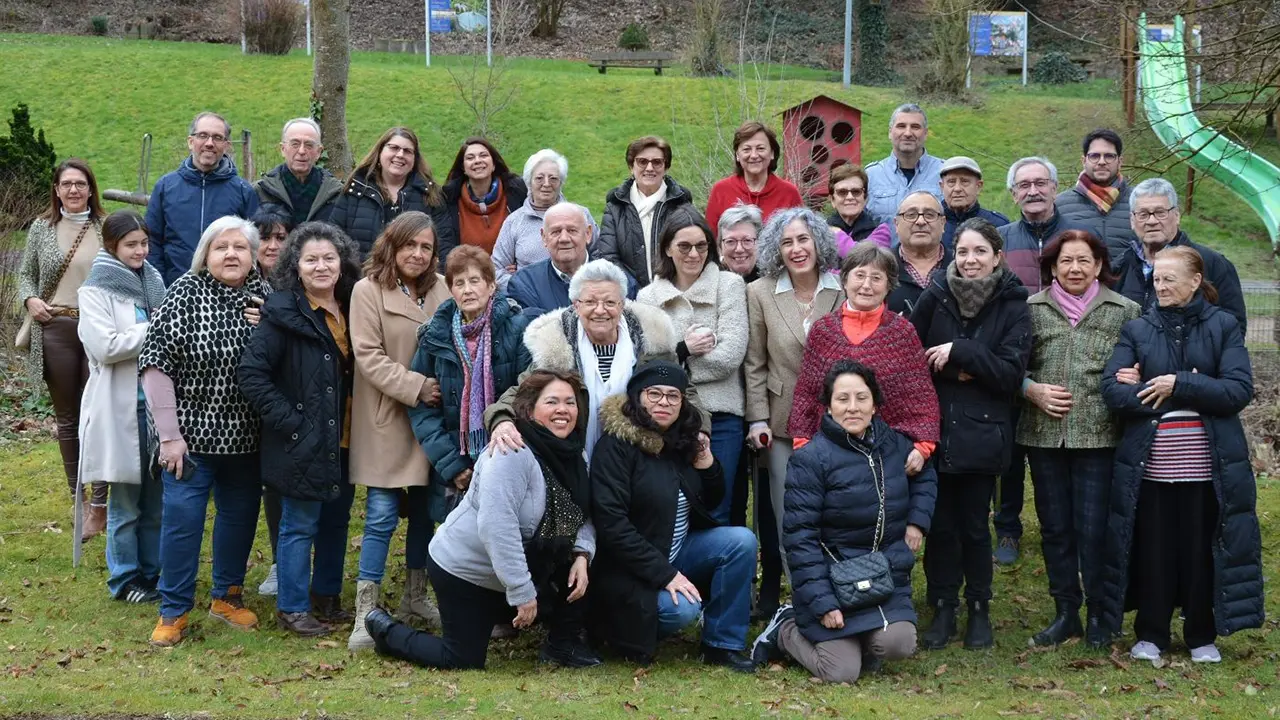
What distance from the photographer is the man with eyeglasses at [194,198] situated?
739 centimetres

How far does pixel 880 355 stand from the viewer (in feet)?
19.2

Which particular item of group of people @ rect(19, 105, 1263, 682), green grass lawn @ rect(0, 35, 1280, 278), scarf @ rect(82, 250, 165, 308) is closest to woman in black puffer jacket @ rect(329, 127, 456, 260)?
group of people @ rect(19, 105, 1263, 682)

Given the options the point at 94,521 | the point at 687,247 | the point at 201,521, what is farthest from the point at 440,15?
the point at 201,521

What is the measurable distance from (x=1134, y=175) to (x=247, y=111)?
18.9 meters

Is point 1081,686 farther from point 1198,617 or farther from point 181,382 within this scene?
point 181,382

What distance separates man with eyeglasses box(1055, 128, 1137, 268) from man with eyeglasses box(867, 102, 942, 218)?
2.58 feet

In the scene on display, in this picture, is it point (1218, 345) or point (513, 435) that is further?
point (1218, 345)

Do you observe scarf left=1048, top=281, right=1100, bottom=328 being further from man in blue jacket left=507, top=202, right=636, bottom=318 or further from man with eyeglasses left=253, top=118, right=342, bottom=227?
man with eyeglasses left=253, top=118, right=342, bottom=227

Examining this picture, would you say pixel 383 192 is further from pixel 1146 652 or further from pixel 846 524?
pixel 1146 652

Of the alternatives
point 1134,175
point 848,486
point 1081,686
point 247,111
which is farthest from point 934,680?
point 247,111

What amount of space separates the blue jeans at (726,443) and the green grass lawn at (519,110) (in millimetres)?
16348

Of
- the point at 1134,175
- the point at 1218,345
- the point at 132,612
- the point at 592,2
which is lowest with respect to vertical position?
the point at 132,612

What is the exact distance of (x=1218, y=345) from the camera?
19.3ft

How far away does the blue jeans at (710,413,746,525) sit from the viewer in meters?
6.29
